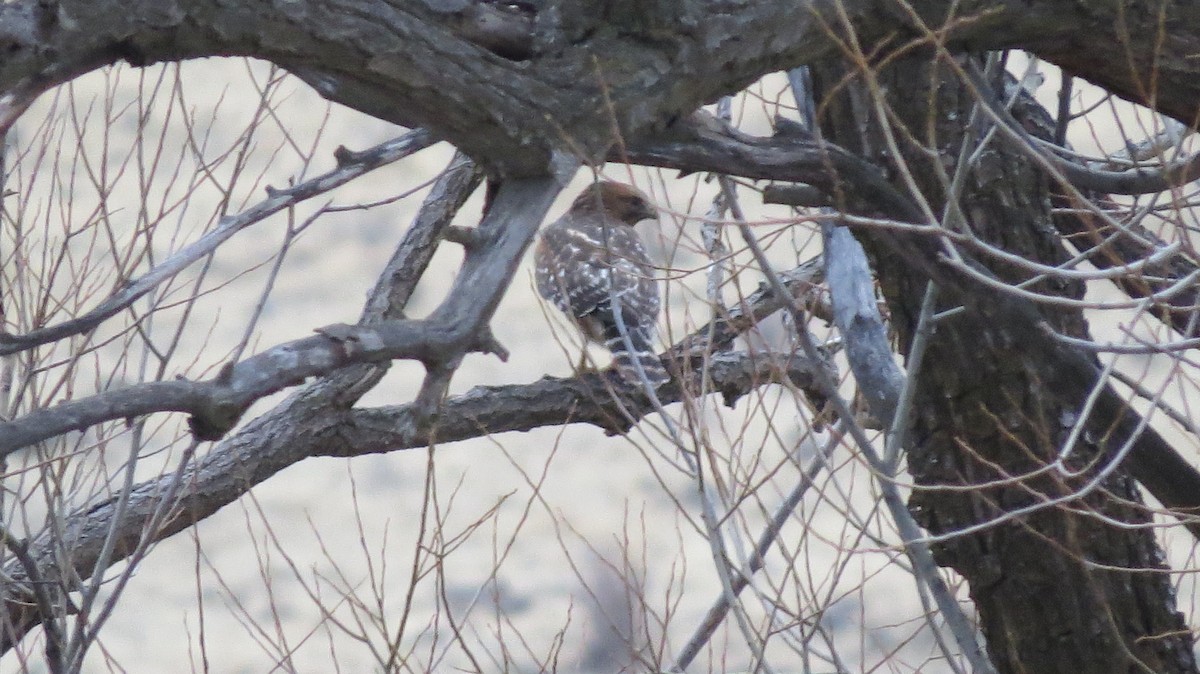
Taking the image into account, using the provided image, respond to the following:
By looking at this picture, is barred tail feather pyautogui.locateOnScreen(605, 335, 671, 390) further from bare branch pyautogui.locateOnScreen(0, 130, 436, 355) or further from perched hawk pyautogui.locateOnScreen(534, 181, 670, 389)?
bare branch pyautogui.locateOnScreen(0, 130, 436, 355)

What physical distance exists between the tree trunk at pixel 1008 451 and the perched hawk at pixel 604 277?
1.30 metres

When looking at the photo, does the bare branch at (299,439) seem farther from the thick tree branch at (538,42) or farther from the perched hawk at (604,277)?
the thick tree branch at (538,42)

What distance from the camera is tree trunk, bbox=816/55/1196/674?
326 centimetres

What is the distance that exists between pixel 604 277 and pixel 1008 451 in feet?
8.05

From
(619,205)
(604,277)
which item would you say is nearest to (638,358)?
(604,277)

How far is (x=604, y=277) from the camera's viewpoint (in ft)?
18.5

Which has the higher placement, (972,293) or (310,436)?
(310,436)

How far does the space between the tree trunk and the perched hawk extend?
1295 millimetres

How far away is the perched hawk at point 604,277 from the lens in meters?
5.02

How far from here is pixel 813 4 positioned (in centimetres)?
245

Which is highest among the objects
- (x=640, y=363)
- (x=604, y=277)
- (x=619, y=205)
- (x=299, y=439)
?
(x=619, y=205)

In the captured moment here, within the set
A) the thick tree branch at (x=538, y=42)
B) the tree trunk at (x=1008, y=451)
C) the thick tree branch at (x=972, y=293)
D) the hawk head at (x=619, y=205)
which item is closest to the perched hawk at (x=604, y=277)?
the hawk head at (x=619, y=205)

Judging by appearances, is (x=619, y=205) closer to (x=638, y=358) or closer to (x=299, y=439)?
(x=638, y=358)

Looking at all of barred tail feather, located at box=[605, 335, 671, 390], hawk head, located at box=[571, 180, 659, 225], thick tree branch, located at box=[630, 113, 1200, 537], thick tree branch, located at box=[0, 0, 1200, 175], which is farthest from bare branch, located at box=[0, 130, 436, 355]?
hawk head, located at box=[571, 180, 659, 225]
